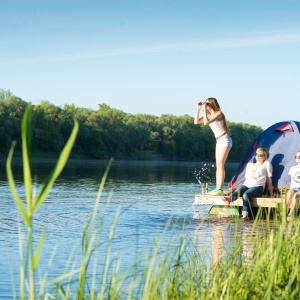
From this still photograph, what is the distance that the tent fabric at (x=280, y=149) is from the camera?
14.2 meters

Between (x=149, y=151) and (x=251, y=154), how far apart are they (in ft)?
299

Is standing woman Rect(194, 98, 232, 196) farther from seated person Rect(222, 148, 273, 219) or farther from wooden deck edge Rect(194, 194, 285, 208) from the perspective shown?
seated person Rect(222, 148, 273, 219)

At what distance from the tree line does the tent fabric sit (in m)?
53.7

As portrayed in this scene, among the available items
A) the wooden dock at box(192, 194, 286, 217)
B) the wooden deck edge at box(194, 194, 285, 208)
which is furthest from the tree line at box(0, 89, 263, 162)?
the wooden deck edge at box(194, 194, 285, 208)

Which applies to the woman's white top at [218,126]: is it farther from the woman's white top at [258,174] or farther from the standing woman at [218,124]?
the woman's white top at [258,174]

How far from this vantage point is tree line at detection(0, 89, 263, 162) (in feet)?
269

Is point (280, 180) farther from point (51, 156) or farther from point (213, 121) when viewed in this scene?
point (51, 156)

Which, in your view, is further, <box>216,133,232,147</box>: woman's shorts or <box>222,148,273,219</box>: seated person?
<box>216,133,232,147</box>: woman's shorts

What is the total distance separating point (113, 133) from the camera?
9869 cm

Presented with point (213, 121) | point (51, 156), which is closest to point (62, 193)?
point (213, 121)

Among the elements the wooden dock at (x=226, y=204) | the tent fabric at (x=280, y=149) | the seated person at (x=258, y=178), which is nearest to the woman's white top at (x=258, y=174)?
the seated person at (x=258, y=178)

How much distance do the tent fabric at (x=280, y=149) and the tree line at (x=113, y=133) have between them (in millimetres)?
53665

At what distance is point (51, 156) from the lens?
82062 mm

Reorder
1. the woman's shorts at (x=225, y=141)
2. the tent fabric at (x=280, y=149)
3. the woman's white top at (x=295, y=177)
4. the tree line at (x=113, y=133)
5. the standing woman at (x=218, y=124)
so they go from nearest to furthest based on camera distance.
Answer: the woman's white top at (x=295, y=177), the standing woman at (x=218, y=124), the woman's shorts at (x=225, y=141), the tent fabric at (x=280, y=149), the tree line at (x=113, y=133)
